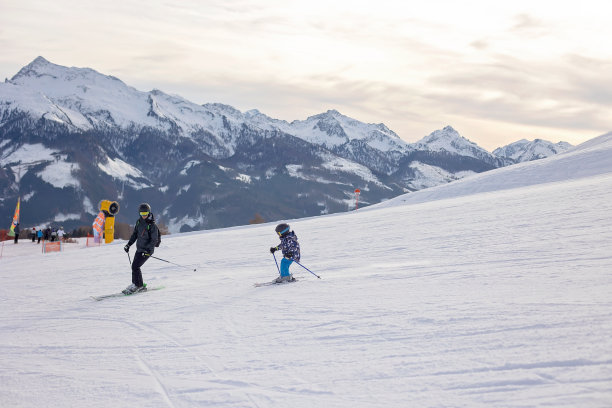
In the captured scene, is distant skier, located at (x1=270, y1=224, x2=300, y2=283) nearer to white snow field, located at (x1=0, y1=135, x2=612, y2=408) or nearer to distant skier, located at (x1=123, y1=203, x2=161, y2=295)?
white snow field, located at (x1=0, y1=135, x2=612, y2=408)

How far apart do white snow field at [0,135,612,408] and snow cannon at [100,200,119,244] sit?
20.9m

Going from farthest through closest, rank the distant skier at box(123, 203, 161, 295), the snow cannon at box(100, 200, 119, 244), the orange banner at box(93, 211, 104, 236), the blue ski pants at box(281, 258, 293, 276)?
1. the snow cannon at box(100, 200, 119, 244)
2. the orange banner at box(93, 211, 104, 236)
3. the distant skier at box(123, 203, 161, 295)
4. the blue ski pants at box(281, 258, 293, 276)

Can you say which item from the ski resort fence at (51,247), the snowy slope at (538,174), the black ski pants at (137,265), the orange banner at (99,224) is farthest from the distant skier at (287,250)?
the ski resort fence at (51,247)

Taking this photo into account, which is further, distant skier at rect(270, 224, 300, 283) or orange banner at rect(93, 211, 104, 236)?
orange banner at rect(93, 211, 104, 236)

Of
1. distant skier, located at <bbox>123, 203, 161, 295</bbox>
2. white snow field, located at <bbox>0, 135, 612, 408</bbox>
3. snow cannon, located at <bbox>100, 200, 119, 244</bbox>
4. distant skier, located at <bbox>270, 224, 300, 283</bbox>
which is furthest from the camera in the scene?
snow cannon, located at <bbox>100, 200, 119, 244</bbox>

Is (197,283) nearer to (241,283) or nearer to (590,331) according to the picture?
(241,283)

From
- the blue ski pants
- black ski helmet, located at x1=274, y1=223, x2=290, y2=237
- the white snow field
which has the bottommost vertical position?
the white snow field

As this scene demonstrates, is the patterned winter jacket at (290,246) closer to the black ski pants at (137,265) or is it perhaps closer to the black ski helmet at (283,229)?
the black ski helmet at (283,229)

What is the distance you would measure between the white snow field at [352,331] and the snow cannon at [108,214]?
20895 mm

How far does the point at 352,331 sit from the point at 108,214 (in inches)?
1258

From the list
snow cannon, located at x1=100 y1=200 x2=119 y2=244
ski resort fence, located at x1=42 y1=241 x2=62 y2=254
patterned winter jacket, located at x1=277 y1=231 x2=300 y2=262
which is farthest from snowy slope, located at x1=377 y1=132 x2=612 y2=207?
ski resort fence, located at x1=42 y1=241 x2=62 y2=254

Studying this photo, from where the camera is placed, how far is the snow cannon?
113 feet

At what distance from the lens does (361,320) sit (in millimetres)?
7191

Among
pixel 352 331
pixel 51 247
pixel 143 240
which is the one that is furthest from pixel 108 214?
pixel 352 331
